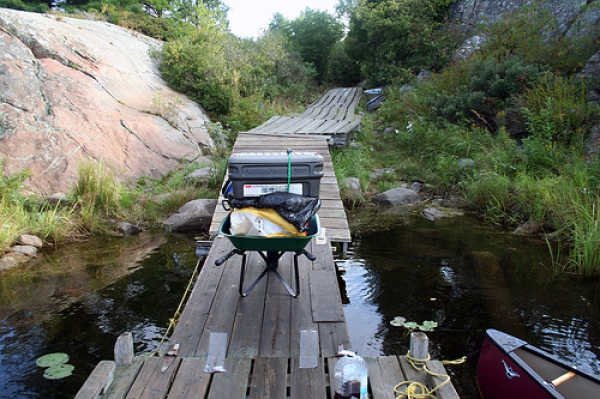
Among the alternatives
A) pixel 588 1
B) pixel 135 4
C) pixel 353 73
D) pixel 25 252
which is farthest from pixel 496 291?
pixel 353 73

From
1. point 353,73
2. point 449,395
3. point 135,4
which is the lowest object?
point 449,395

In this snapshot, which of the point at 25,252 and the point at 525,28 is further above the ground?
the point at 525,28

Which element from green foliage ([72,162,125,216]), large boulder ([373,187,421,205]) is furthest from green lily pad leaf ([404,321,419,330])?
green foliage ([72,162,125,216])

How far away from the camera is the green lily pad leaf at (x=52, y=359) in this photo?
387 centimetres

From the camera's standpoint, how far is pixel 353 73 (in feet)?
67.1

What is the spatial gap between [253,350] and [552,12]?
1274cm

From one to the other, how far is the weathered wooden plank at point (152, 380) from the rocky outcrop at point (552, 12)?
1097 cm

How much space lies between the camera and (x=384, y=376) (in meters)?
2.82

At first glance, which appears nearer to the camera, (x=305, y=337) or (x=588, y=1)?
(x=305, y=337)

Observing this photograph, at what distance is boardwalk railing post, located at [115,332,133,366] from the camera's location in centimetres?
285

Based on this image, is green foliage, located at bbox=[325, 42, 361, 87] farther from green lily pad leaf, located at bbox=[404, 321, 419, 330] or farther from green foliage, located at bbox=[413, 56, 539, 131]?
green lily pad leaf, located at bbox=[404, 321, 419, 330]

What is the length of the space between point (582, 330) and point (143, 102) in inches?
375

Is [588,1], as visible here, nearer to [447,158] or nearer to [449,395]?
[447,158]

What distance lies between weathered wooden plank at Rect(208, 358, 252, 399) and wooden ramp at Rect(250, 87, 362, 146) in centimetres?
647
